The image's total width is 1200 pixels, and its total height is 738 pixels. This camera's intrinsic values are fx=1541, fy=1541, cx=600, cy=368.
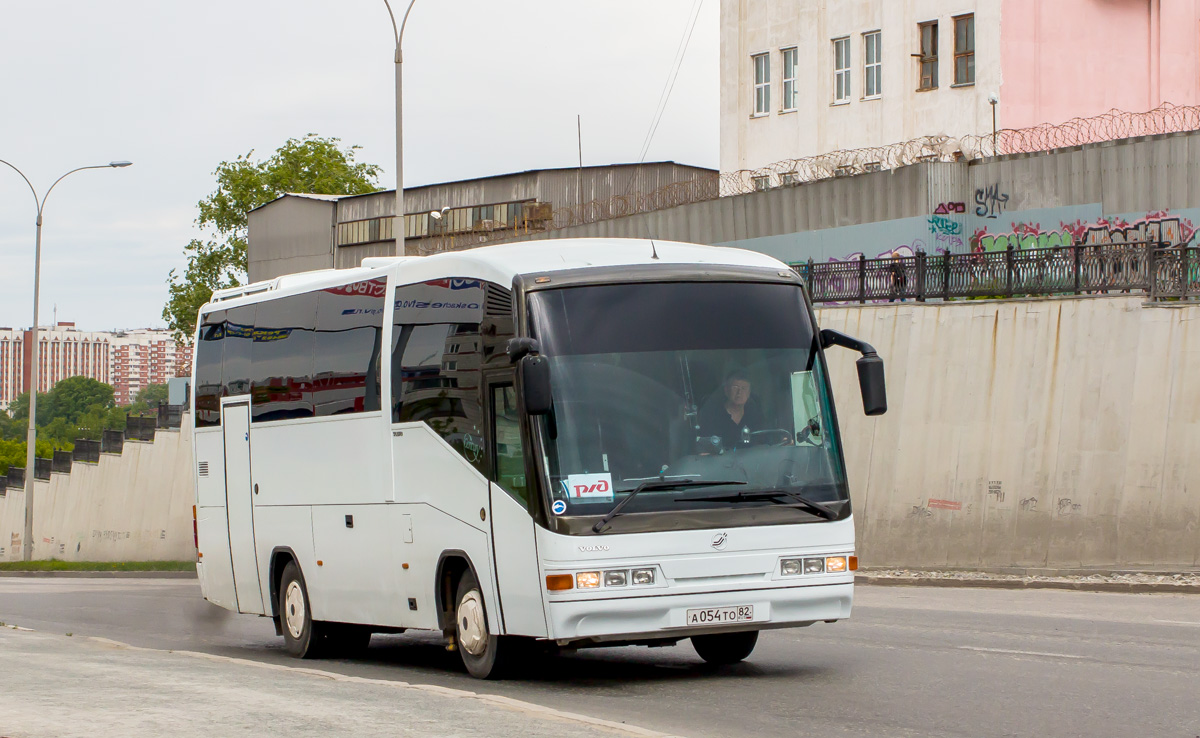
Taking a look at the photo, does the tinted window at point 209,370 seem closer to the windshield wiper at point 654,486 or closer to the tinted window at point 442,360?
the tinted window at point 442,360

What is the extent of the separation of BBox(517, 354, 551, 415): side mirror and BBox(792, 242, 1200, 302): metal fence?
15.0m

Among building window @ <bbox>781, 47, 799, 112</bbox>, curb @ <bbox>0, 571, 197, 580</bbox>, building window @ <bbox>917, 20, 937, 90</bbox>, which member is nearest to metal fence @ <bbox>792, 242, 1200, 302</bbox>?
building window @ <bbox>917, 20, 937, 90</bbox>

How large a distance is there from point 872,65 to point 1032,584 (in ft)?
73.8

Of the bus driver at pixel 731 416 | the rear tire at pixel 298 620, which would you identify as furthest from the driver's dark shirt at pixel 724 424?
the rear tire at pixel 298 620

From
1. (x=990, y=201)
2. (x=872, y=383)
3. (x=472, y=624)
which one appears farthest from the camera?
(x=990, y=201)

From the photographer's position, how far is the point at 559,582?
33.3ft

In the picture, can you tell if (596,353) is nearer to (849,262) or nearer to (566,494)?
(566,494)

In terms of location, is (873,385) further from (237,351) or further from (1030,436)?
(1030,436)

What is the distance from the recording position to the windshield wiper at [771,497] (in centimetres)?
1040

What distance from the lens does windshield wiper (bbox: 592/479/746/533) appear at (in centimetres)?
1018

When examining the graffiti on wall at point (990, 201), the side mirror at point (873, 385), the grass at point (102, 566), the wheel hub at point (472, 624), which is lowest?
the grass at point (102, 566)

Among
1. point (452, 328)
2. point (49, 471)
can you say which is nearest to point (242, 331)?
point (452, 328)

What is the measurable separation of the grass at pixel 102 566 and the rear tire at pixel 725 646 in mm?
30476

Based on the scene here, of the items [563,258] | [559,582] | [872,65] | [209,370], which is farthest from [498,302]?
[872,65]
